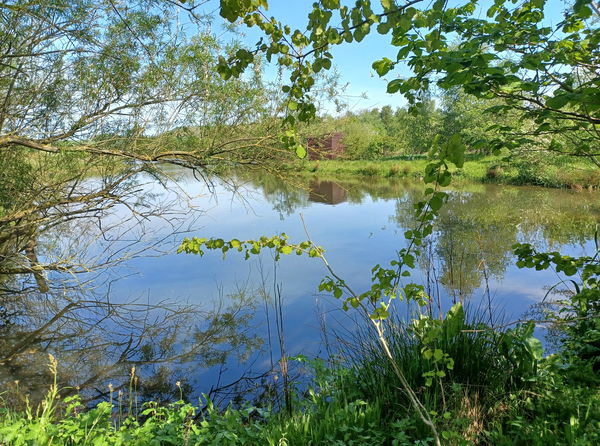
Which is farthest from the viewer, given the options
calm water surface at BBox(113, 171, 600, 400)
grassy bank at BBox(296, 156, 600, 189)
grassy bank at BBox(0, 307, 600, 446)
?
grassy bank at BBox(296, 156, 600, 189)

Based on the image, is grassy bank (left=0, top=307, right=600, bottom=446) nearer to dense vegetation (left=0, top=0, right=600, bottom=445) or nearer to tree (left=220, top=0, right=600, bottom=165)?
dense vegetation (left=0, top=0, right=600, bottom=445)

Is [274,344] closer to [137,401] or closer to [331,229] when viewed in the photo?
[137,401]

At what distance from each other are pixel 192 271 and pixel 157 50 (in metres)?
3.45

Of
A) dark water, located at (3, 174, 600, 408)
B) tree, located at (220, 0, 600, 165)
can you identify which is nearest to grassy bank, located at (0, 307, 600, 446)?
dark water, located at (3, 174, 600, 408)

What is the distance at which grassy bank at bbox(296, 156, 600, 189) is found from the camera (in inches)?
465

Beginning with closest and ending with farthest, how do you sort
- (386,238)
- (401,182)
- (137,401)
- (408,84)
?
(408,84) < (137,401) < (386,238) < (401,182)

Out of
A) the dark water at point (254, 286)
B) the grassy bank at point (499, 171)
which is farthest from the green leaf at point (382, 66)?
the grassy bank at point (499, 171)

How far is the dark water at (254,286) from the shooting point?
3806mm

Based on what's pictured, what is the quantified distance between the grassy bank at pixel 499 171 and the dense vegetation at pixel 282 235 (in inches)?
83.9

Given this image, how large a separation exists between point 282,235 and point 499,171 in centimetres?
1712

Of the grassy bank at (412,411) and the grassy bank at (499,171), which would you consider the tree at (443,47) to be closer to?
the grassy bank at (412,411)

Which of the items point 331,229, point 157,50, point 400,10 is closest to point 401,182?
point 331,229

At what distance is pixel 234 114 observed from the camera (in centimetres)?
478

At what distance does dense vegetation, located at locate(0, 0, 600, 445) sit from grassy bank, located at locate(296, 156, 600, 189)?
213 cm
